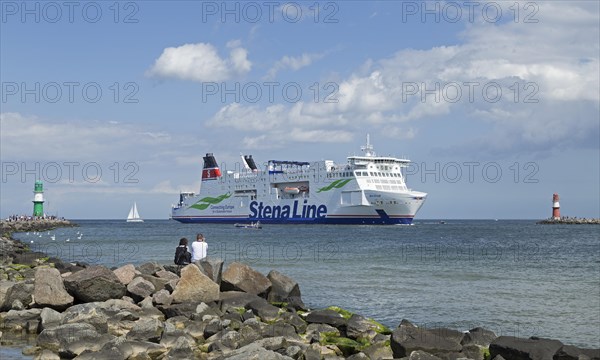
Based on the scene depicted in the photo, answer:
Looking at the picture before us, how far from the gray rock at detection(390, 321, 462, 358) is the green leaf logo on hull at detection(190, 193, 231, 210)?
81.0 metres

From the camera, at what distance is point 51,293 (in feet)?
38.3

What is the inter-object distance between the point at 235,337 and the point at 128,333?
5.01ft

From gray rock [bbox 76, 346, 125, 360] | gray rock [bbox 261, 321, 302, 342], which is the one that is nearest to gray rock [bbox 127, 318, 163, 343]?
A: gray rock [bbox 76, 346, 125, 360]

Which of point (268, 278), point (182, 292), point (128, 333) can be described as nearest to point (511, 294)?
point (268, 278)

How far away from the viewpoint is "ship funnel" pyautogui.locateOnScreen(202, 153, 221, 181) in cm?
9381

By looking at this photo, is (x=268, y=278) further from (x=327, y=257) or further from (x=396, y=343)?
(x=327, y=257)

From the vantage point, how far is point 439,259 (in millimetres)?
30516

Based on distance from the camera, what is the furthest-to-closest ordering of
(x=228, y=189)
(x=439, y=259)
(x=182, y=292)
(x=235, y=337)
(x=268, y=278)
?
(x=228, y=189) < (x=439, y=259) < (x=268, y=278) < (x=182, y=292) < (x=235, y=337)

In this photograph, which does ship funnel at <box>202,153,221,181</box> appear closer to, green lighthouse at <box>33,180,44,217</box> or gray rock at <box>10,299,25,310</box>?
green lighthouse at <box>33,180,44,217</box>

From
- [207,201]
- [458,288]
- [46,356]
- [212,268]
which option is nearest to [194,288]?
[212,268]

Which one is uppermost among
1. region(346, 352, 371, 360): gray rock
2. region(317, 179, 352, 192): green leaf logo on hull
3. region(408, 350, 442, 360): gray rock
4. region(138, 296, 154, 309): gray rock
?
region(317, 179, 352, 192): green leaf logo on hull

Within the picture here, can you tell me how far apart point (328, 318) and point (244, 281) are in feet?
9.42

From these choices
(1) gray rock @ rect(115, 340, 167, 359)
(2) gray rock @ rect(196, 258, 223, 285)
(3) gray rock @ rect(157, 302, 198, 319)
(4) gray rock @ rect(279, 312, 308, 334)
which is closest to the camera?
(1) gray rock @ rect(115, 340, 167, 359)

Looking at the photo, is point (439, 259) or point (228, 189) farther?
point (228, 189)
